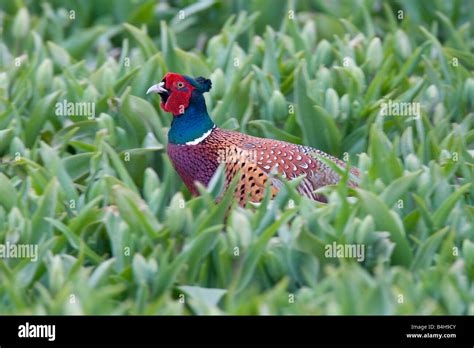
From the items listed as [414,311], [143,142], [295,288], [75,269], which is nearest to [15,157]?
[143,142]

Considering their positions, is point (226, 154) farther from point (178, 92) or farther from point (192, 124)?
point (178, 92)

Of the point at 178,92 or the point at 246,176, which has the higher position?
the point at 178,92

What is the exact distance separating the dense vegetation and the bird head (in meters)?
0.24

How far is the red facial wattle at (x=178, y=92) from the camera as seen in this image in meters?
4.74

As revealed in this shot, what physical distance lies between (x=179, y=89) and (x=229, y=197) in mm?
832

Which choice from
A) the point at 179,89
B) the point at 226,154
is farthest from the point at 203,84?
the point at 226,154

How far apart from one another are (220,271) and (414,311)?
0.72 metres

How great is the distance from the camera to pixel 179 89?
4.75 m

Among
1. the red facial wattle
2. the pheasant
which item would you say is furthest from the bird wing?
the red facial wattle

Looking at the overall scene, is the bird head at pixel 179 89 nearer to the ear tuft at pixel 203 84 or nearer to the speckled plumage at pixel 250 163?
the ear tuft at pixel 203 84

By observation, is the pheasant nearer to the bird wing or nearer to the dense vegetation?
the bird wing

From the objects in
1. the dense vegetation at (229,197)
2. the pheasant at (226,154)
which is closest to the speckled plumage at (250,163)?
the pheasant at (226,154)

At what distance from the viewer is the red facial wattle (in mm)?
4742

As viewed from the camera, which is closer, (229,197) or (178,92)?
(229,197)
